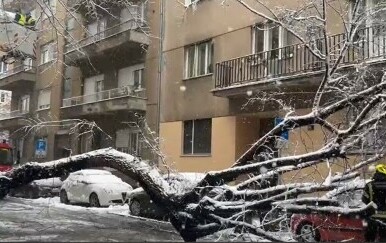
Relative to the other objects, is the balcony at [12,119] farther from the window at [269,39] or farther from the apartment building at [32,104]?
the window at [269,39]

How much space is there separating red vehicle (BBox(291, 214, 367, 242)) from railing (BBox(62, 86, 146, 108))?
15472 mm

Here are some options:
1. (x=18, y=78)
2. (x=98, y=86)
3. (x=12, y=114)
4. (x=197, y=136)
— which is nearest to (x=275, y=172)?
(x=197, y=136)

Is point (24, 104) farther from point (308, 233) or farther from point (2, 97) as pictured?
point (308, 233)

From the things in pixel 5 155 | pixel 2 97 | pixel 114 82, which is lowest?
pixel 5 155

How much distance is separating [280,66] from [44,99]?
20893mm

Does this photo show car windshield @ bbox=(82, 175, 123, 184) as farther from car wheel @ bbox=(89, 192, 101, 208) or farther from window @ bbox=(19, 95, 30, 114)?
window @ bbox=(19, 95, 30, 114)

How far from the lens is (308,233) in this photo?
759cm

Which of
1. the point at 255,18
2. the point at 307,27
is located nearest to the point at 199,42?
the point at 255,18

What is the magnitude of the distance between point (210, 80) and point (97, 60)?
31.1ft

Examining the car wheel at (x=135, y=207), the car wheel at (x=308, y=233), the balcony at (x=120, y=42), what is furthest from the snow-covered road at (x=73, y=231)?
the balcony at (x=120, y=42)

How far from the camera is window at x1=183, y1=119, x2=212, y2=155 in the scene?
1970 cm

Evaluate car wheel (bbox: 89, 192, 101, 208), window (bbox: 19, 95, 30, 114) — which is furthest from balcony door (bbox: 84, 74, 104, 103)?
car wheel (bbox: 89, 192, 101, 208)

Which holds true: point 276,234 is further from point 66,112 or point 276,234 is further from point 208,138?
point 66,112

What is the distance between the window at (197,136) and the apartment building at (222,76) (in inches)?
1.5
